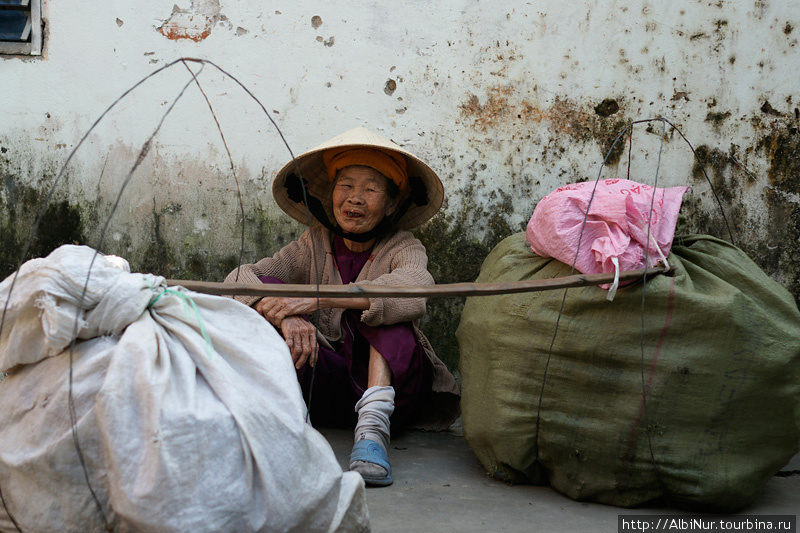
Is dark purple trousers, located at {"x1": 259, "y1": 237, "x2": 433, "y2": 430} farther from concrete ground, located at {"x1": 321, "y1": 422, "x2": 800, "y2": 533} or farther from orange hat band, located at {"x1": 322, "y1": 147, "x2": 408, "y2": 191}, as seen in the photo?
orange hat band, located at {"x1": 322, "y1": 147, "x2": 408, "y2": 191}

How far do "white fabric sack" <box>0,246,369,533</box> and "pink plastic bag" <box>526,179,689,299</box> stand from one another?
104 cm

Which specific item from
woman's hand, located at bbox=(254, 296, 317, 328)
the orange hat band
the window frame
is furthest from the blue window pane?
woman's hand, located at bbox=(254, 296, 317, 328)

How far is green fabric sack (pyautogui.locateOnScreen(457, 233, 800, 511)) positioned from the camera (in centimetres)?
204

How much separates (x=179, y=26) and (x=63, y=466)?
2.21 meters

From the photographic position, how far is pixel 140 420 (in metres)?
1.35

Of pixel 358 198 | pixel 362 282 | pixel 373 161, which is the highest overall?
pixel 373 161

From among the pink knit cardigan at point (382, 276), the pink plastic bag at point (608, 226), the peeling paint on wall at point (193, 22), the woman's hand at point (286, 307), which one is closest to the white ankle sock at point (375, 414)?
the pink knit cardigan at point (382, 276)

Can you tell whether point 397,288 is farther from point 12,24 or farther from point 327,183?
point 12,24

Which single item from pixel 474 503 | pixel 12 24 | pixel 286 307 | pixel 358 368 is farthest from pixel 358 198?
pixel 12 24

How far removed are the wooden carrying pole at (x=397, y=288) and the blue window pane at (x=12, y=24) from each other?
6.52 ft

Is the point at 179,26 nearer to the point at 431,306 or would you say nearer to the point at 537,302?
the point at 431,306

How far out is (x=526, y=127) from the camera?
3184 mm

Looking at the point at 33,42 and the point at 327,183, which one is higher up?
the point at 33,42

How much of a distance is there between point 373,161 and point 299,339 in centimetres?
72
